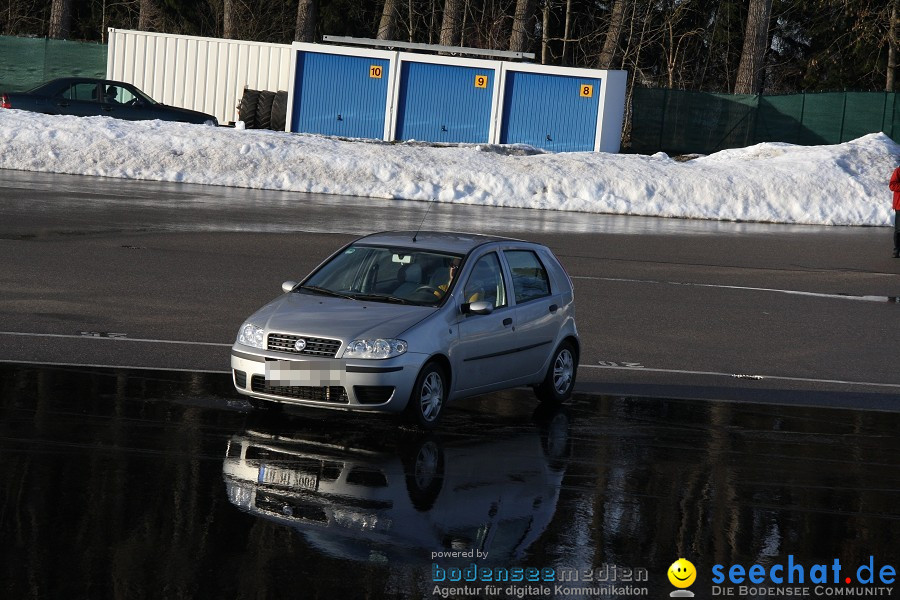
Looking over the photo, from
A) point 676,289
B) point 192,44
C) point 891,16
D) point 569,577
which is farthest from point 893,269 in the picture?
point 891,16

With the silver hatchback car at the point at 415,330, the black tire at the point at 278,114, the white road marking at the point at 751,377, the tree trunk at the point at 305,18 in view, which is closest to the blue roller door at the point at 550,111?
the black tire at the point at 278,114

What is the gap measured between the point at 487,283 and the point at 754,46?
35759 mm

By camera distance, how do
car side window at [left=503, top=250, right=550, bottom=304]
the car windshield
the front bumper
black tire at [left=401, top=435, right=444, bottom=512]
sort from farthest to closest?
car side window at [left=503, top=250, right=550, bottom=304], the car windshield, the front bumper, black tire at [left=401, top=435, right=444, bottom=512]

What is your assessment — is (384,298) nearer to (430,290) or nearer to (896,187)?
(430,290)

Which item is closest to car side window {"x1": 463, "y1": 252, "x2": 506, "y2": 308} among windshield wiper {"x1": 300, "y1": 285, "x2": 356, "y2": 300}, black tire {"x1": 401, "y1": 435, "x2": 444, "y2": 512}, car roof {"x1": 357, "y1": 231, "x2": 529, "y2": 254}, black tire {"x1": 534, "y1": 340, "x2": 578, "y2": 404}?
car roof {"x1": 357, "y1": 231, "x2": 529, "y2": 254}

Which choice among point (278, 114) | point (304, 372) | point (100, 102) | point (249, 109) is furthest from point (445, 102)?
point (304, 372)

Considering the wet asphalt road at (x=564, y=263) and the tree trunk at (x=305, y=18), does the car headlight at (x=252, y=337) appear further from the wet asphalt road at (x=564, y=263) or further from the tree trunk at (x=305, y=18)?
the tree trunk at (x=305, y=18)

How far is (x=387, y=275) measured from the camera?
33.0ft

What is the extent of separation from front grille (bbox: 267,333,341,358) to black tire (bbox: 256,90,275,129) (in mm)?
30966

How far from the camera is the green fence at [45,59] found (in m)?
44.8

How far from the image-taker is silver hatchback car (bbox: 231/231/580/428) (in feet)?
29.2

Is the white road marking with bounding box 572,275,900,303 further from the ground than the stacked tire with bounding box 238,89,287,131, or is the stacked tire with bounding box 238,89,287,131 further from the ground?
the stacked tire with bounding box 238,89,287,131

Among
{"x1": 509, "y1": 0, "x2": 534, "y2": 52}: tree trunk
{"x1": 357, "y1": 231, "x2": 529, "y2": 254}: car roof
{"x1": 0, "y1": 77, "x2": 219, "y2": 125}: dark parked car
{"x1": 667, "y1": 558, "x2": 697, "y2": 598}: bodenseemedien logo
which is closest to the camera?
{"x1": 667, "y1": 558, "x2": 697, "y2": 598}: bodenseemedien logo

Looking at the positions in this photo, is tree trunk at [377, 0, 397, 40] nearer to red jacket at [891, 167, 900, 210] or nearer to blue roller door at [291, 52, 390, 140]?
blue roller door at [291, 52, 390, 140]
